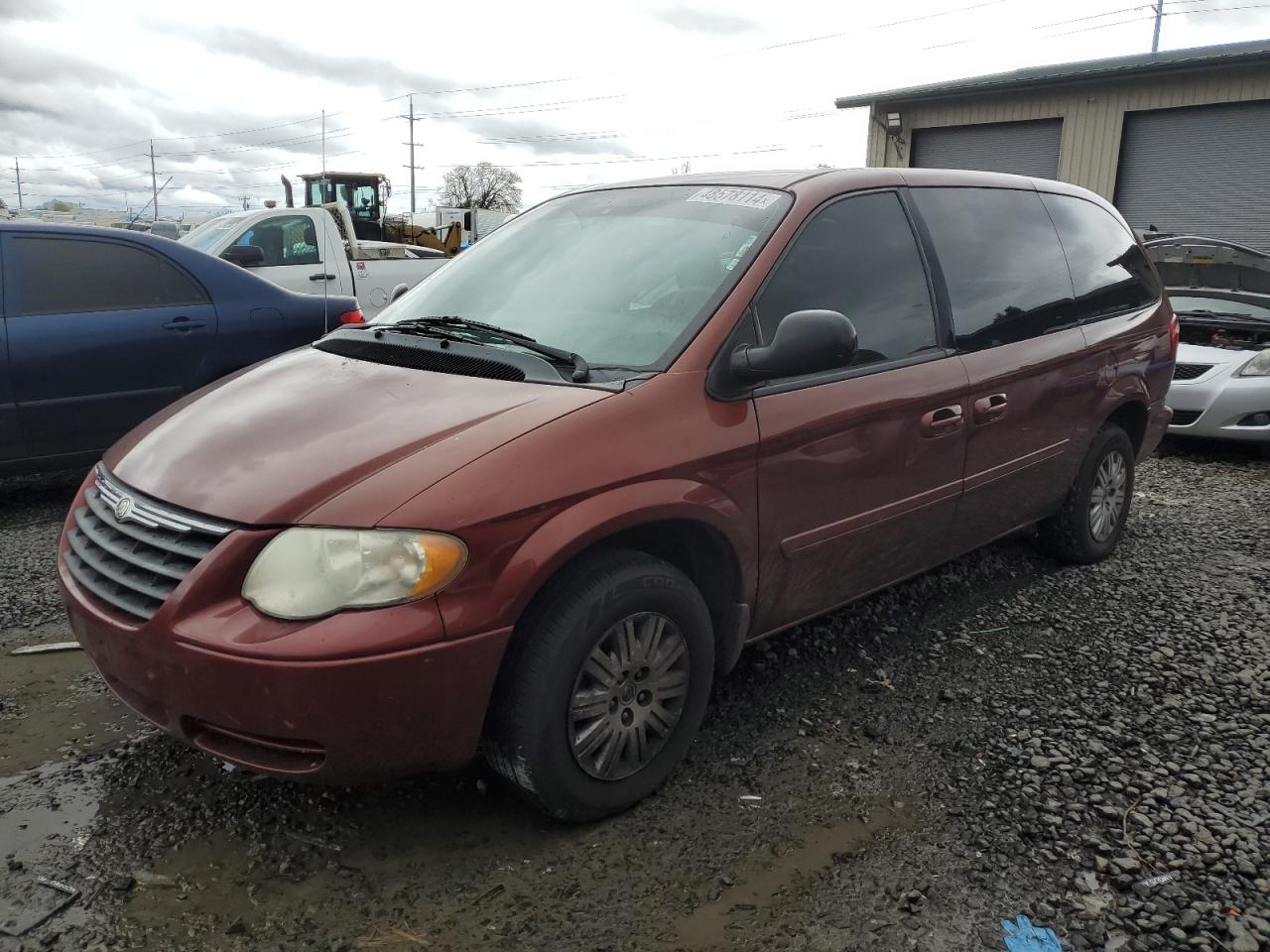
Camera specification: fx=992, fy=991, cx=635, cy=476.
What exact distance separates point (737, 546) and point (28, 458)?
4.24m

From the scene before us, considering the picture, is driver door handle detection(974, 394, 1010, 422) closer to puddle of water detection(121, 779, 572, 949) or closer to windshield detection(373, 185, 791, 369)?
windshield detection(373, 185, 791, 369)

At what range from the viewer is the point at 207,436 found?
8.73 feet

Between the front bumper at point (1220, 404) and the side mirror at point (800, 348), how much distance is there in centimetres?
555

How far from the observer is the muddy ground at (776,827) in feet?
7.37

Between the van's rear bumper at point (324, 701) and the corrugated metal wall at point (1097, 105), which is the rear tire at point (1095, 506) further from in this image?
the corrugated metal wall at point (1097, 105)

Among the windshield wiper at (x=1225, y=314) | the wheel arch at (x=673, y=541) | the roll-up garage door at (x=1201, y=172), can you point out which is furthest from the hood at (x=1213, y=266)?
the roll-up garage door at (x=1201, y=172)

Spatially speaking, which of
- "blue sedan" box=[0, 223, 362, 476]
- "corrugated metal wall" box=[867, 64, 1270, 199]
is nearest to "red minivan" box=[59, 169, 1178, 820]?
"blue sedan" box=[0, 223, 362, 476]

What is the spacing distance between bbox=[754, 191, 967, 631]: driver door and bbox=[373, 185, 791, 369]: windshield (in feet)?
0.66

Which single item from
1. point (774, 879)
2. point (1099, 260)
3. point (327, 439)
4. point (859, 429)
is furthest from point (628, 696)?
point (1099, 260)

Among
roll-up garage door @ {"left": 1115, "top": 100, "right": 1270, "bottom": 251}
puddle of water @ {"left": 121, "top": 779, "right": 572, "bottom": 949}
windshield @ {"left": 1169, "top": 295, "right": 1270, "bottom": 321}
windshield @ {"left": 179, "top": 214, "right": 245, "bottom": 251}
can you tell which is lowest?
puddle of water @ {"left": 121, "top": 779, "right": 572, "bottom": 949}

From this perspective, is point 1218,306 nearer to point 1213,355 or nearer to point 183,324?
point 1213,355

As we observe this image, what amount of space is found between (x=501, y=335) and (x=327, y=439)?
0.74 meters

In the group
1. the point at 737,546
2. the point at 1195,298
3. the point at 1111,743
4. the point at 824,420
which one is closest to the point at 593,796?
the point at 737,546

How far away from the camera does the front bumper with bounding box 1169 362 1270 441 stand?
7.25m
